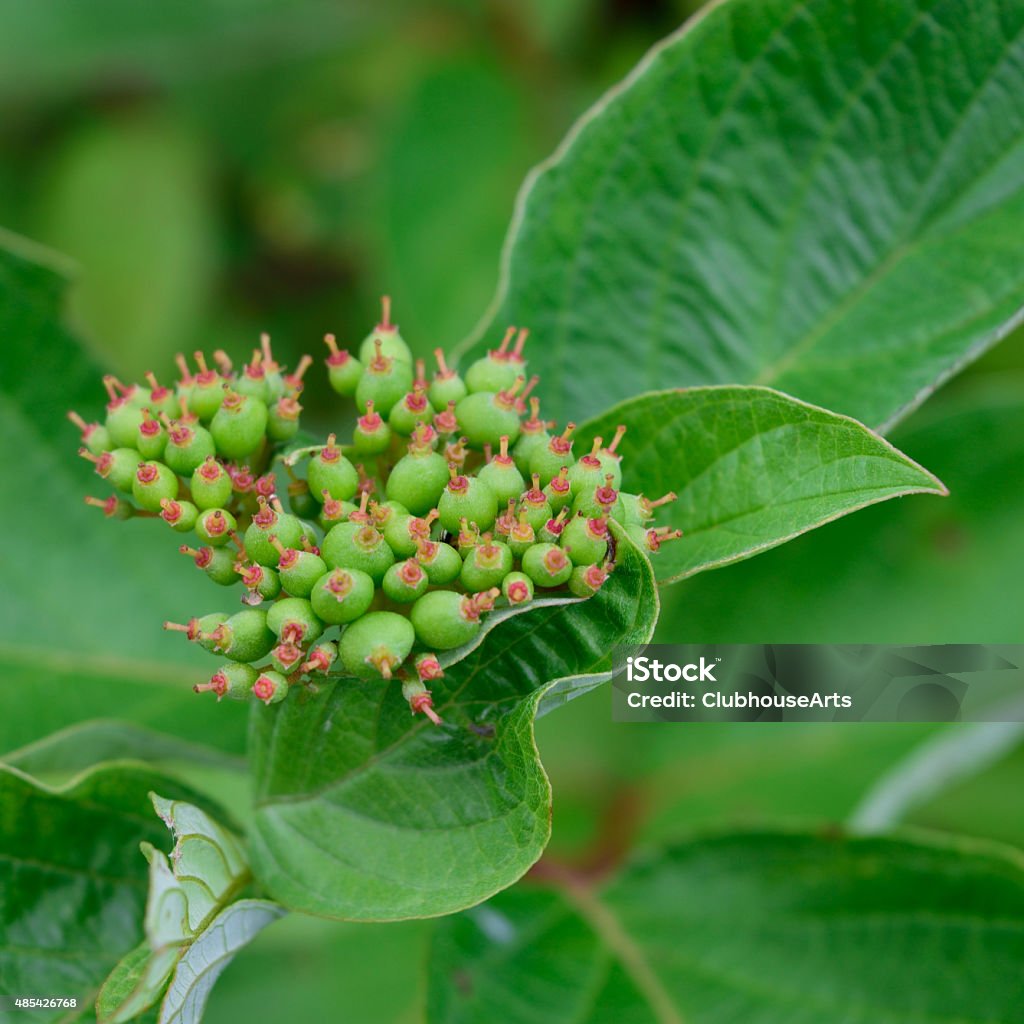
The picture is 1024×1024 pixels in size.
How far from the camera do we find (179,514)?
118 centimetres

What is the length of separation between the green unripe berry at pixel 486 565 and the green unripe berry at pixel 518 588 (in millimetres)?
15

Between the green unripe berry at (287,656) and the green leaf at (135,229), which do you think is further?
the green leaf at (135,229)

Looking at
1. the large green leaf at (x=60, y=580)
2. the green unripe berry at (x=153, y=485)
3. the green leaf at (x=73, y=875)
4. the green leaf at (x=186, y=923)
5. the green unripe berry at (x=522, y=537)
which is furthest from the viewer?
the large green leaf at (x=60, y=580)

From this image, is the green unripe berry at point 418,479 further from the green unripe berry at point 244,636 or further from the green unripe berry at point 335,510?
the green unripe berry at point 244,636

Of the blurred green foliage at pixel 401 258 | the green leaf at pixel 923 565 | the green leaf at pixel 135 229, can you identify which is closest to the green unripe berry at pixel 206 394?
the blurred green foliage at pixel 401 258

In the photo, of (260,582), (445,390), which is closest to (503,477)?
(445,390)

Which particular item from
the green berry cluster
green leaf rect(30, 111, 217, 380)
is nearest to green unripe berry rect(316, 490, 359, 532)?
the green berry cluster

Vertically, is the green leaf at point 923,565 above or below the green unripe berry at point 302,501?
above

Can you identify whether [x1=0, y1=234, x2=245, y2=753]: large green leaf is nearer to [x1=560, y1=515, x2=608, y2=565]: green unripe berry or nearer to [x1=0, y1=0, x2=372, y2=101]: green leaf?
[x1=560, y1=515, x2=608, y2=565]: green unripe berry

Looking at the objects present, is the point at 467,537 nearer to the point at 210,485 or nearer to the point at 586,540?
the point at 586,540

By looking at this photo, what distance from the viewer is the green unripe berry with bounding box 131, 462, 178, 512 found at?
1.20m

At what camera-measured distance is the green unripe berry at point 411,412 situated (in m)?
1.21

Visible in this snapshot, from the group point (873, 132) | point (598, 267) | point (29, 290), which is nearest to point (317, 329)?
point (29, 290)

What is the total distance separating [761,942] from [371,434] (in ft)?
3.13
